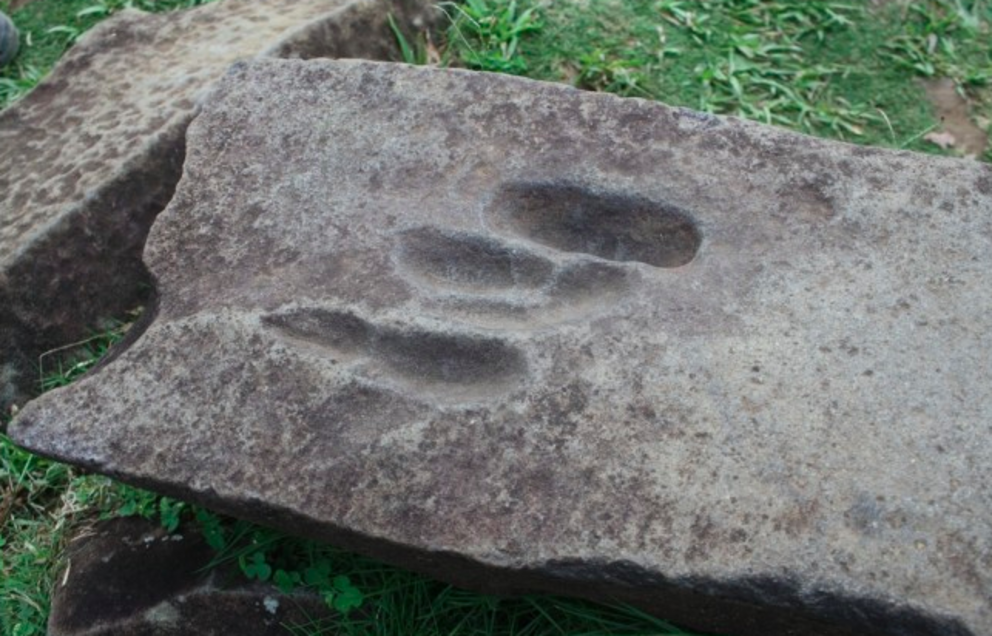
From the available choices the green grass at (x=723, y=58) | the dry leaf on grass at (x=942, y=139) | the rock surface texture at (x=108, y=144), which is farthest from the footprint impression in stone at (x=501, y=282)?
the dry leaf on grass at (x=942, y=139)

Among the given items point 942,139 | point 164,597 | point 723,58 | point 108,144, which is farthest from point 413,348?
point 942,139

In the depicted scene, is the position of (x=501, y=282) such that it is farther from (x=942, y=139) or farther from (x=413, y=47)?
(x=942, y=139)

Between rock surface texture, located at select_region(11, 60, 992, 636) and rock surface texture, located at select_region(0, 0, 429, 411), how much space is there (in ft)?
1.22

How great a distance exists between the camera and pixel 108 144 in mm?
2479

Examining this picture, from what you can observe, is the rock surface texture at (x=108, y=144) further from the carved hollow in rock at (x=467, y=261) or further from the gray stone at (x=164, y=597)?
the carved hollow in rock at (x=467, y=261)

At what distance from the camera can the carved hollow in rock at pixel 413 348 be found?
1782 millimetres

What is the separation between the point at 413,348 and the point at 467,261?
0.19m

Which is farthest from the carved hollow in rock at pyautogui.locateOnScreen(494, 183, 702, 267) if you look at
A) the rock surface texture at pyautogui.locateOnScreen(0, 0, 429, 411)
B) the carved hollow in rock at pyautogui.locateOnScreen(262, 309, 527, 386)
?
the rock surface texture at pyautogui.locateOnScreen(0, 0, 429, 411)

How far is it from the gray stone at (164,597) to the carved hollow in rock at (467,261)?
23.4 inches

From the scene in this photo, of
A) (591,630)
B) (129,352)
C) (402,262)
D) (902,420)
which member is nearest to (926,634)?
(902,420)

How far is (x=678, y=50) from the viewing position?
288cm

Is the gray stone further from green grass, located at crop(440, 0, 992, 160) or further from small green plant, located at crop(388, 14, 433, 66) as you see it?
green grass, located at crop(440, 0, 992, 160)

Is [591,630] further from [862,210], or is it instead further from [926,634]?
[862,210]

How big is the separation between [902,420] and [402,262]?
2.59ft
